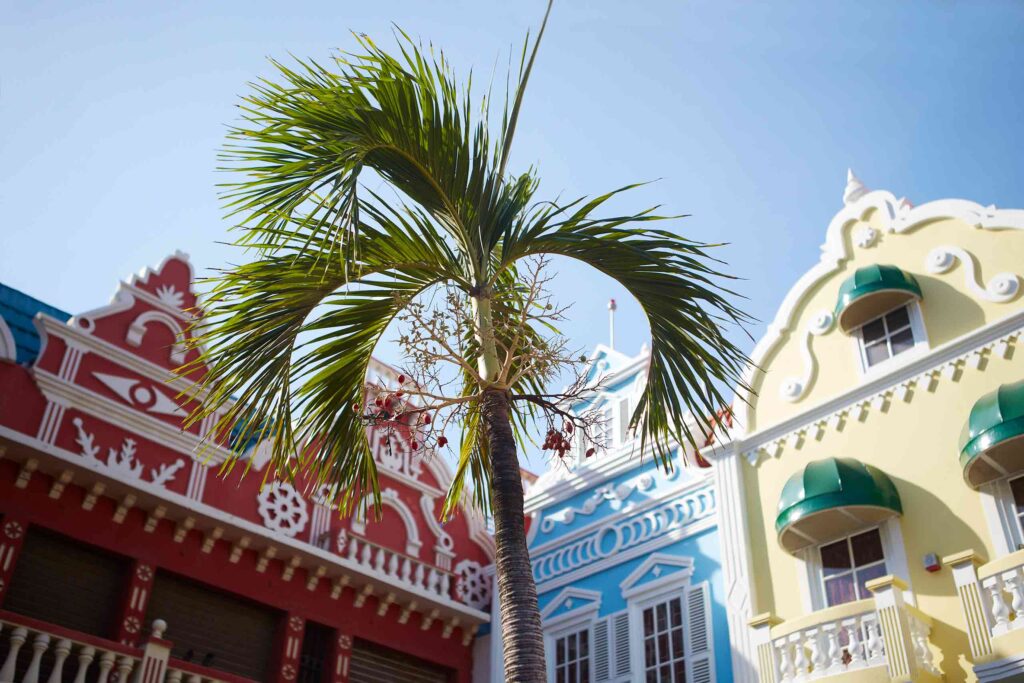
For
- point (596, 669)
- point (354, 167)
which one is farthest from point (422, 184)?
point (596, 669)

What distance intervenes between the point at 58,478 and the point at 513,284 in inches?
253

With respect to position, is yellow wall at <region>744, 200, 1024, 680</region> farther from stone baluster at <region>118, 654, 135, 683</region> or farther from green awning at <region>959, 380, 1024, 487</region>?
stone baluster at <region>118, 654, 135, 683</region>

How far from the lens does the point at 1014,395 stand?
964cm

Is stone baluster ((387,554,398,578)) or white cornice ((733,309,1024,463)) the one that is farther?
stone baluster ((387,554,398,578))

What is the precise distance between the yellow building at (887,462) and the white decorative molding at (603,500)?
116cm

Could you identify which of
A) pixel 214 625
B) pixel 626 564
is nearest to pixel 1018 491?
pixel 626 564

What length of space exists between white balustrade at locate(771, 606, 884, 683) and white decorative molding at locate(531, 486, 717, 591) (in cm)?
269

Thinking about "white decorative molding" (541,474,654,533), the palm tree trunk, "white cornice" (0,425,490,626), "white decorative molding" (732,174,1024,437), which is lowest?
the palm tree trunk

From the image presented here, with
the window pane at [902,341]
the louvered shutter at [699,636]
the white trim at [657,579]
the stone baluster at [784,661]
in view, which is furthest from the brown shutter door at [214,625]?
the window pane at [902,341]

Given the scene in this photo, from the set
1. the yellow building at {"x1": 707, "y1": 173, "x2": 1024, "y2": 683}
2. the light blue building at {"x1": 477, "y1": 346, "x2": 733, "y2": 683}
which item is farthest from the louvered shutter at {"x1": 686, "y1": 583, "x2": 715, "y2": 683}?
the yellow building at {"x1": 707, "y1": 173, "x2": 1024, "y2": 683}

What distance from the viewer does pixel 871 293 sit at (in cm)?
1159

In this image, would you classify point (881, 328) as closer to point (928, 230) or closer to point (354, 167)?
point (928, 230)

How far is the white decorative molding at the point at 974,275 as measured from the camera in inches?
422

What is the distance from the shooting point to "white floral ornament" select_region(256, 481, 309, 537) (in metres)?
12.9
